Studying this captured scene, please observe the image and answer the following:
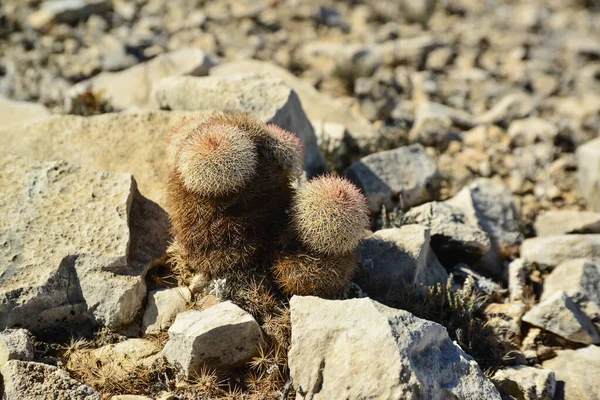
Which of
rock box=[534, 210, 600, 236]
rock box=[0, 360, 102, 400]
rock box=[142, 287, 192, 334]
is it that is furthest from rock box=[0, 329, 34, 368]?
rock box=[534, 210, 600, 236]

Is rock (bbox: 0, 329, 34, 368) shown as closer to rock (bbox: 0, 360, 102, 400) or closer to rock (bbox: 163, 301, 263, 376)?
rock (bbox: 0, 360, 102, 400)

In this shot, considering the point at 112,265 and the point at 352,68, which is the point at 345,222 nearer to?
the point at 112,265

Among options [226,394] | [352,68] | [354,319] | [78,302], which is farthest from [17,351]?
[352,68]

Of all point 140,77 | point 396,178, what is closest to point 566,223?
→ point 396,178

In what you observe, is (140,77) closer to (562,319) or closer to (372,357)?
(372,357)

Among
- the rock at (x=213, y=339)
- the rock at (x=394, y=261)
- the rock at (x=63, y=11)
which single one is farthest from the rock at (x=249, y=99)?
the rock at (x=63, y=11)
